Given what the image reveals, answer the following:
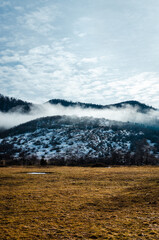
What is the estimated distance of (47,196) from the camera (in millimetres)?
25500

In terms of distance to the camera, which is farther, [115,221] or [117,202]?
[117,202]

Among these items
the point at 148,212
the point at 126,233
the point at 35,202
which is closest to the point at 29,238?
the point at 126,233

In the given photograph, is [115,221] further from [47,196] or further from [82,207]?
[47,196]

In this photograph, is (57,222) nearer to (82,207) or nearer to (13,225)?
(13,225)

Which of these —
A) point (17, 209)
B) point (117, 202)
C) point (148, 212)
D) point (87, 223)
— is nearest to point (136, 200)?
point (117, 202)

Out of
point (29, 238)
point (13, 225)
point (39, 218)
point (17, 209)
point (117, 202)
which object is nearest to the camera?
point (29, 238)

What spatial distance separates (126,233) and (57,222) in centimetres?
613

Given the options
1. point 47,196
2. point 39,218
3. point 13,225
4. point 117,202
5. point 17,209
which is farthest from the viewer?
point 47,196

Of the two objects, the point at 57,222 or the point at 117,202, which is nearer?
the point at 57,222

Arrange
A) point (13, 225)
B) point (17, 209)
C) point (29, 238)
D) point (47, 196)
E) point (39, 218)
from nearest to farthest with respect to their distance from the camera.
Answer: point (29, 238)
point (13, 225)
point (39, 218)
point (17, 209)
point (47, 196)

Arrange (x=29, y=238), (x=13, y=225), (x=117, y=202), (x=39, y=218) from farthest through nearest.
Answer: (x=117, y=202) → (x=39, y=218) → (x=13, y=225) → (x=29, y=238)

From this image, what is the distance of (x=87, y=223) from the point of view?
1557cm

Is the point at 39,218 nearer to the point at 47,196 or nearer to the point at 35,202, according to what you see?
the point at 35,202

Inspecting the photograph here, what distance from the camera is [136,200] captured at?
2230 cm
